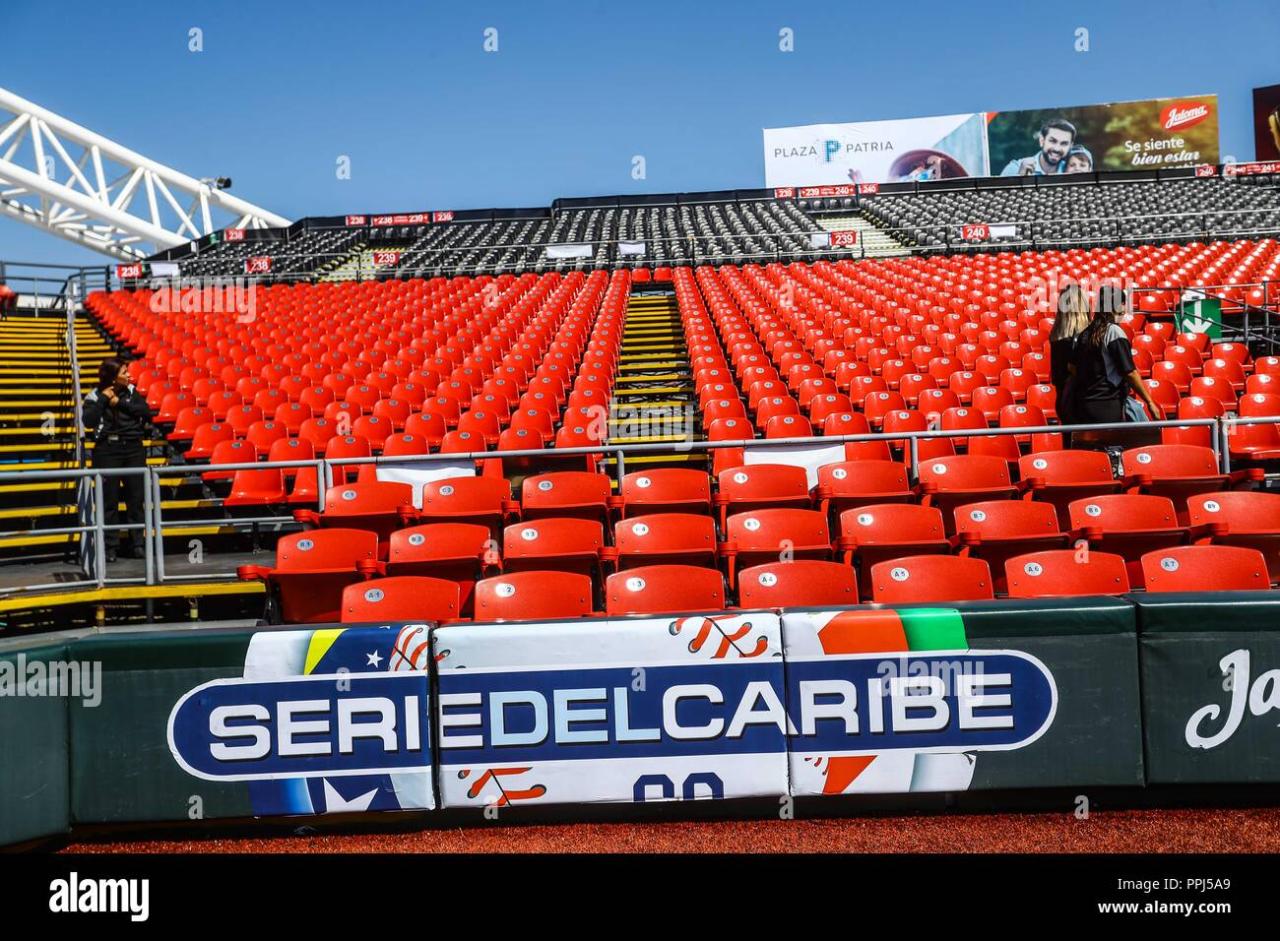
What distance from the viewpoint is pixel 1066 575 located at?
479cm

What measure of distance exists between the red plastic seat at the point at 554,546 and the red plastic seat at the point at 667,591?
33.8 inches

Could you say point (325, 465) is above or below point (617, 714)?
above

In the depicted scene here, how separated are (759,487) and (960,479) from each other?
1506mm

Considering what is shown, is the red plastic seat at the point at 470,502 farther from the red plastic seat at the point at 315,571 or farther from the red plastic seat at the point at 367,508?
the red plastic seat at the point at 315,571

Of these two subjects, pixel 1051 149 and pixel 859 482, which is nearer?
pixel 859 482

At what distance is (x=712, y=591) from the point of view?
4.80 metres

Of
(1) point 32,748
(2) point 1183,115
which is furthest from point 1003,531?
(2) point 1183,115

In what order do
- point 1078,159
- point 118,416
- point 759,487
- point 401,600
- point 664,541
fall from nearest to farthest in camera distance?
1. point 401,600
2. point 664,541
3. point 759,487
4. point 118,416
5. point 1078,159

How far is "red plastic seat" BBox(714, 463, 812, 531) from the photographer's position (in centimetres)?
658

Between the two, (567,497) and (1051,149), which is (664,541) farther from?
(1051,149)

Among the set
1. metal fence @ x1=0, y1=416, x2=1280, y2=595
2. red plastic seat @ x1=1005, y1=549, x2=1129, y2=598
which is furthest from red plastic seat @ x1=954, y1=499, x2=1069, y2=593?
metal fence @ x1=0, y1=416, x2=1280, y2=595

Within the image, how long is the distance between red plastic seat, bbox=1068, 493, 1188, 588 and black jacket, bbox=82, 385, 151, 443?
7600mm

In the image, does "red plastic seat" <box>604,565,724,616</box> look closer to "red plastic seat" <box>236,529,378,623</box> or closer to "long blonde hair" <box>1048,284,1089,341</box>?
"red plastic seat" <box>236,529,378,623</box>
